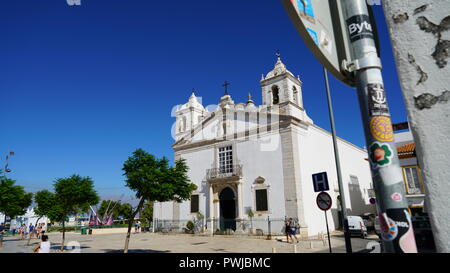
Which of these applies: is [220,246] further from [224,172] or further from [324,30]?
[324,30]

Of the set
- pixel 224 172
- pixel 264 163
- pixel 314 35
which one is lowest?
pixel 314 35

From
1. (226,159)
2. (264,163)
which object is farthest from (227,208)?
(264,163)

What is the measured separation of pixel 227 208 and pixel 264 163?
5.36m

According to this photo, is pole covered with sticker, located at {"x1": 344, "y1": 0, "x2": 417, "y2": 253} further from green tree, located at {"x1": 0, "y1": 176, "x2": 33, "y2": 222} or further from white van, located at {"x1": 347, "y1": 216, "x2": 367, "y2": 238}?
green tree, located at {"x1": 0, "y1": 176, "x2": 33, "y2": 222}

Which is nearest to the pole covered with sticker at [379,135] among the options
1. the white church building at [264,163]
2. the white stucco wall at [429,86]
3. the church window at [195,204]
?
the white stucco wall at [429,86]

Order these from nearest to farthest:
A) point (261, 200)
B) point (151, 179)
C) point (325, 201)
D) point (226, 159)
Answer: point (325, 201), point (151, 179), point (261, 200), point (226, 159)

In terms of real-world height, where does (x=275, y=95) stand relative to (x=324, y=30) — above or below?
above

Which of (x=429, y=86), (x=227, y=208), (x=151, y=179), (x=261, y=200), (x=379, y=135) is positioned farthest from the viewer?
(x=227, y=208)

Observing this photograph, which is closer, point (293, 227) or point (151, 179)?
point (151, 179)

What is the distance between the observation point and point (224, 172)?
25.0 m

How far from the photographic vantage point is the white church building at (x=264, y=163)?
2106 cm

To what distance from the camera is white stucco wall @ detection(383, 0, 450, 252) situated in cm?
131
